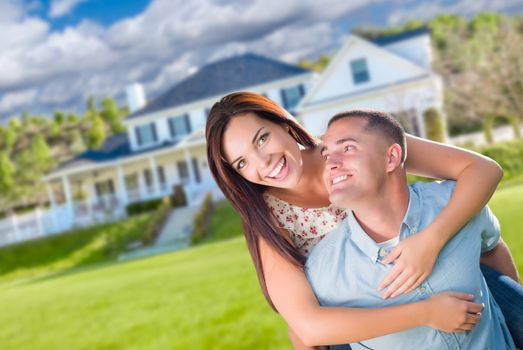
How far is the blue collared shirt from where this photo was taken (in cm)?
239

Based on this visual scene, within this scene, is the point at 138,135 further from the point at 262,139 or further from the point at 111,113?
the point at 111,113

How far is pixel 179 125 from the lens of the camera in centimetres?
3778

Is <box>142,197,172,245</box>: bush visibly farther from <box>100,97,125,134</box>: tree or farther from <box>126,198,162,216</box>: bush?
<box>100,97,125,134</box>: tree

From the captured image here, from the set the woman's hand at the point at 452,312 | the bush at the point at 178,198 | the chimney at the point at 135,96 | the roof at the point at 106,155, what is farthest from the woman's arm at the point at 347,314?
the chimney at the point at 135,96

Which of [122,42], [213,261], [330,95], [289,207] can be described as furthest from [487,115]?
[122,42]

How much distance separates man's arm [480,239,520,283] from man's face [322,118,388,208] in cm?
72

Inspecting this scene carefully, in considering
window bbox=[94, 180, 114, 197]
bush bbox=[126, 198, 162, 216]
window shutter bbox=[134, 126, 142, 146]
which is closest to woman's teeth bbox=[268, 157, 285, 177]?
bush bbox=[126, 198, 162, 216]

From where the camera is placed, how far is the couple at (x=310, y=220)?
7.64 ft

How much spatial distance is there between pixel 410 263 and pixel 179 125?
118ft

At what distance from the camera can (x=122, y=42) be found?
Result: 390ft

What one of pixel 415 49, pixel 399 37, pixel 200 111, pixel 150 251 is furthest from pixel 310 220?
A: pixel 200 111

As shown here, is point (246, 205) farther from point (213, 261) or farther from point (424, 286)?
point (213, 261)

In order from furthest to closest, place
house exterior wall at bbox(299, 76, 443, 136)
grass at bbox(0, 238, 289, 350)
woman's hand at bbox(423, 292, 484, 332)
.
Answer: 1. house exterior wall at bbox(299, 76, 443, 136)
2. grass at bbox(0, 238, 289, 350)
3. woman's hand at bbox(423, 292, 484, 332)

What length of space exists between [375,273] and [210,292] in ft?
28.5
